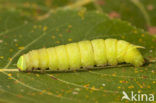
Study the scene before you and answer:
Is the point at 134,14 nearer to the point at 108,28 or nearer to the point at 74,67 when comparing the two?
the point at 108,28

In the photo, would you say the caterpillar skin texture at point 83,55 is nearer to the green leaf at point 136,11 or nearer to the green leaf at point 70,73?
the green leaf at point 70,73

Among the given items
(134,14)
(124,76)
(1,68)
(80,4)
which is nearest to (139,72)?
(124,76)

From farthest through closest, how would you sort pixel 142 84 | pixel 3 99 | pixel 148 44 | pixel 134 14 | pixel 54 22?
pixel 134 14, pixel 54 22, pixel 148 44, pixel 142 84, pixel 3 99

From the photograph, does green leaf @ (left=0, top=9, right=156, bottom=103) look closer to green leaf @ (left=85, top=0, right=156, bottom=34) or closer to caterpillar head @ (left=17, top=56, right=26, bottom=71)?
caterpillar head @ (left=17, top=56, right=26, bottom=71)

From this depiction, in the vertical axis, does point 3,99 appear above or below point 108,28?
below

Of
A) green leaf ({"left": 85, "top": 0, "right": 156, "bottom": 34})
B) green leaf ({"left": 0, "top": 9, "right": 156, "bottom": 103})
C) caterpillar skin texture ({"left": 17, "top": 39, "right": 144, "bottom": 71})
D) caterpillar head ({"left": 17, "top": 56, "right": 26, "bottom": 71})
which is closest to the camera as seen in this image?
green leaf ({"left": 0, "top": 9, "right": 156, "bottom": 103})

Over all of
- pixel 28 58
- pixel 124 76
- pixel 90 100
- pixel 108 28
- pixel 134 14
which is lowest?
pixel 90 100

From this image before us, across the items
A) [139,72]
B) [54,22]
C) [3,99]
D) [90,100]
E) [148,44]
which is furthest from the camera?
[54,22]

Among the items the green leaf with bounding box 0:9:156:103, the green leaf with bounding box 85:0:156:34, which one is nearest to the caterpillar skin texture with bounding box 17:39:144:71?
the green leaf with bounding box 0:9:156:103
